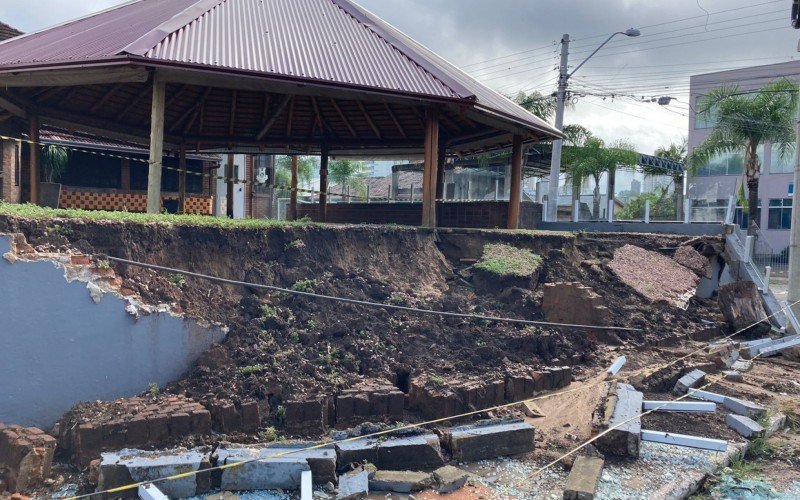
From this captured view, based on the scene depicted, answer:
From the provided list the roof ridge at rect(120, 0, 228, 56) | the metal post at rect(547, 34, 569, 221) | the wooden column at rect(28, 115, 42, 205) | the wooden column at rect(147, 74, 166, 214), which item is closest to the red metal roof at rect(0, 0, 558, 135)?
the roof ridge at rect(120, 0, 228, 56)

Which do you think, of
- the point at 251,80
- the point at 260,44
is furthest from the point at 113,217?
the point at 260,44

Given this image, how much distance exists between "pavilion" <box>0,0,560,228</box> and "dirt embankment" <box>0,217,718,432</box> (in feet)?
7.58

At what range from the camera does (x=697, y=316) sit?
41.2ft

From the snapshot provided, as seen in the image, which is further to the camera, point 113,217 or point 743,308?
point 743,308

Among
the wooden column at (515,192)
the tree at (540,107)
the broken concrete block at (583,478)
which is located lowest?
the broken concrete block at (583,478)

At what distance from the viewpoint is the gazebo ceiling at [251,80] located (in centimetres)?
960

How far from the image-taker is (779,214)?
31281 millimetres

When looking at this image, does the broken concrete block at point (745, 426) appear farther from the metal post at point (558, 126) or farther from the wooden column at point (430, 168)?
the metal post at point (558, 126)

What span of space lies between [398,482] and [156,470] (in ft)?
6.44

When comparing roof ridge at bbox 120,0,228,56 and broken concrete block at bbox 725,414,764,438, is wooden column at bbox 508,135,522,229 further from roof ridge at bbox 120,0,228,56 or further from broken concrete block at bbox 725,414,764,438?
broken concrete block at bbox 725,414,764,438

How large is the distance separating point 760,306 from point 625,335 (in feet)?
14.8

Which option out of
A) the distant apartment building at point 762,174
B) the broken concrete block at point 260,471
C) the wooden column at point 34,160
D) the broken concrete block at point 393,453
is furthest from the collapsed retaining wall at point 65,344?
the distant apartment building at point 762,174

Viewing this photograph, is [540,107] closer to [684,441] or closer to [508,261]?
[508,261]

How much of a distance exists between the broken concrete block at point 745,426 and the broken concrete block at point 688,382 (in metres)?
1.08
